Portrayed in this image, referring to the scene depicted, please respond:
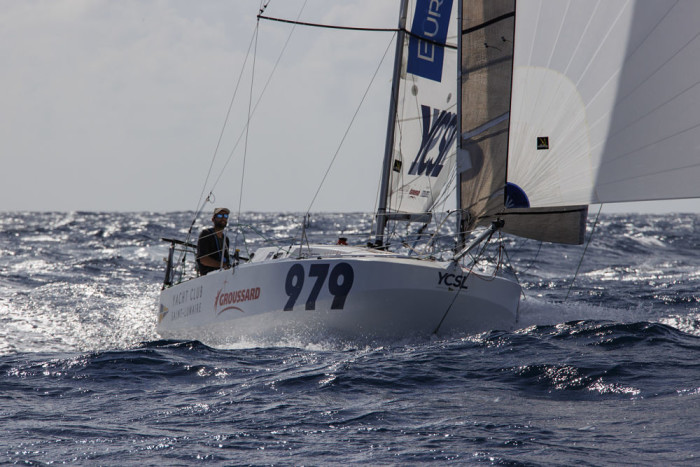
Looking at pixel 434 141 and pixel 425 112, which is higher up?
pixel 425 112

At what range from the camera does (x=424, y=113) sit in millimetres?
10562

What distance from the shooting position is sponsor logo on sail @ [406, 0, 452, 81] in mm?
10273

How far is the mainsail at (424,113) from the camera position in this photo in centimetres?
1036

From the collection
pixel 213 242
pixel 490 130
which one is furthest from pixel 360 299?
pixel 213 242

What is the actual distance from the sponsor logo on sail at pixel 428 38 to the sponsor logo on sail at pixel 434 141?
1.71 feet

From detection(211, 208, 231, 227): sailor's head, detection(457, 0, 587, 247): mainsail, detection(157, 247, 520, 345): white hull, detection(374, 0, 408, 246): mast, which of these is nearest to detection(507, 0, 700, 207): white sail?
detection(457, 0, 587, 247): mainsail

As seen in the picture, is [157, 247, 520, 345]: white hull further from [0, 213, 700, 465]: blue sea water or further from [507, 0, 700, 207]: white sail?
[507, 0, 700, 207]: white sail

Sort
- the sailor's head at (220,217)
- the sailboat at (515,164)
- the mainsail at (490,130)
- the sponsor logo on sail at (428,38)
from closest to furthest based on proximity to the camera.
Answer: the sailboat at (515,164) < the mainsail at (490,130) < the sailor's head at (220,217) < the sponsor logo on sail at (428,38)

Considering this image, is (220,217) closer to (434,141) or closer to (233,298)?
(233,298)

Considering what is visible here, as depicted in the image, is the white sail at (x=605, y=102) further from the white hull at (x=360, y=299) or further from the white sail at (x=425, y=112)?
the white sail at (x=425, y=112)

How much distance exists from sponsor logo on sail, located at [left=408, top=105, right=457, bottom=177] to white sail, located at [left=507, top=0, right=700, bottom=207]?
2967 millimetres

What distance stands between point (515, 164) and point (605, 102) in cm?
115

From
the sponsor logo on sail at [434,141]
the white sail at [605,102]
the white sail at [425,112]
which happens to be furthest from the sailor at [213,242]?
the white sail at [605,102]

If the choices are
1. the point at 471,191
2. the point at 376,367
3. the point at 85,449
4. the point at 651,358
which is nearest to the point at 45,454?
the point at 85,449
